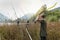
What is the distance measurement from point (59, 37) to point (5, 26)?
1995mm

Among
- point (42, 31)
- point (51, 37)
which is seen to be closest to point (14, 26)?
point (51, 37)

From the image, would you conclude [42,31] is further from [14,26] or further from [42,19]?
[14,26]

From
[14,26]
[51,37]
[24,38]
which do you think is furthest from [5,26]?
[51,37]

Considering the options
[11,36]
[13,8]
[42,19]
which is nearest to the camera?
[42,19]

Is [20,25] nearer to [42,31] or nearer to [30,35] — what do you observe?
[30,35]

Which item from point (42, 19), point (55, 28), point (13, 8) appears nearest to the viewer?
point (42, 19)

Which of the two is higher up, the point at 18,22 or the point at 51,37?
the point at 18,22

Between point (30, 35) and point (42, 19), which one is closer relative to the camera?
point (42, 19)

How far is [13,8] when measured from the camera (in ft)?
23.4

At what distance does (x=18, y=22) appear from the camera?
7492 millimetres

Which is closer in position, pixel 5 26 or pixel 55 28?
pixel 5 26

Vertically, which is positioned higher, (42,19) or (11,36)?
(42,19)

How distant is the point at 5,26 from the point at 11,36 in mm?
401

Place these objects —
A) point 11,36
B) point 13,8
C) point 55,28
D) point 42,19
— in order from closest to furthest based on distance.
A: point 42,19, point 13,8, point 11,36, point 55,28
